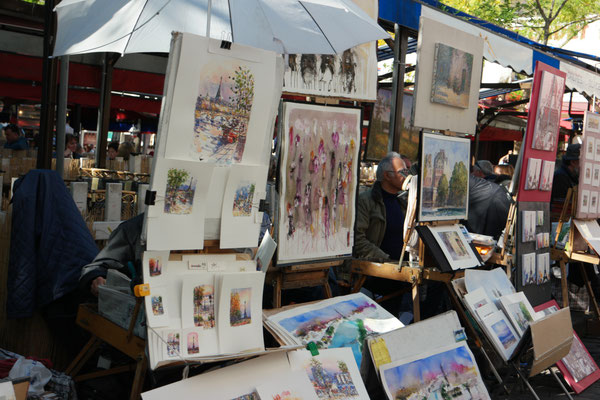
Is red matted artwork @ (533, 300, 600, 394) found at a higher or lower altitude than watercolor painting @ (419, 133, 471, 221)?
lower

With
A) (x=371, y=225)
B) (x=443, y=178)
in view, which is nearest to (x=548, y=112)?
(x=443, y=178)

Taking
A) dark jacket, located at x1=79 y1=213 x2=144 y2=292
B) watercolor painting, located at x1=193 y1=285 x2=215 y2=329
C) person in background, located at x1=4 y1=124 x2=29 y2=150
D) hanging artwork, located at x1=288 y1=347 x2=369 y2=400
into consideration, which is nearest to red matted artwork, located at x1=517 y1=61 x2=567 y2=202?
hanging artwork, located at x1=288 y1=347 x2=369 y2=400

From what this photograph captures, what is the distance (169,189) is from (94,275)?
976mm

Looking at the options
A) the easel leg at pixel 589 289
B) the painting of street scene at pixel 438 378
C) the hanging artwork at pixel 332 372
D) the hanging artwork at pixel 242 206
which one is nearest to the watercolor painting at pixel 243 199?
the hanging artwork at pixel 242 206

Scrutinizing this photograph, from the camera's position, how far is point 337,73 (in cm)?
411

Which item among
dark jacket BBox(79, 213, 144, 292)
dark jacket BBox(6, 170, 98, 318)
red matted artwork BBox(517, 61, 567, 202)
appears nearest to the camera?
dark jacket BBox(79, 213, 144, 292)

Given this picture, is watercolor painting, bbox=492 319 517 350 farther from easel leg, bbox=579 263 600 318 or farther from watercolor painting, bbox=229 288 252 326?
easel leg, bbox=579 263 600 318

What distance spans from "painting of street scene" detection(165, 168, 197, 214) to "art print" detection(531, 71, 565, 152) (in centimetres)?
330

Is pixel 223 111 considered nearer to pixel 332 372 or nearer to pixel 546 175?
pixel 332 372

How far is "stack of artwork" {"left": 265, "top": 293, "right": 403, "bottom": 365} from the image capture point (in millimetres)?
3309

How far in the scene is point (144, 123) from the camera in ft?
49.6

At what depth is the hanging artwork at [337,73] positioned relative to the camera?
3889 millimetres

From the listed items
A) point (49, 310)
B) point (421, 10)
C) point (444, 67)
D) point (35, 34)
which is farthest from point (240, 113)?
point (35, 34)

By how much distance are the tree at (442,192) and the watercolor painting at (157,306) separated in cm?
251
